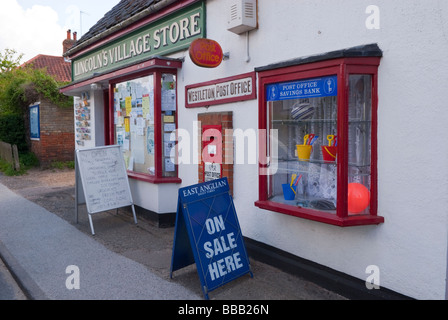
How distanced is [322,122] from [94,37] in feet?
21.1

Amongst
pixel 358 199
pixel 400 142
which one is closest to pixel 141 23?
pixel 358 199

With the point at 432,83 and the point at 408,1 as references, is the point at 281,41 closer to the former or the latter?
the point at 408,1

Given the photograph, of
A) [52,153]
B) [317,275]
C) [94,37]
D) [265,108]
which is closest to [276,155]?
[265,108]

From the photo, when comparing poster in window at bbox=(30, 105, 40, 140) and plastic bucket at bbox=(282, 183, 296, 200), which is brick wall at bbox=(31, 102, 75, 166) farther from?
plastic bucket at bbox=(282, 183, 296, 200)

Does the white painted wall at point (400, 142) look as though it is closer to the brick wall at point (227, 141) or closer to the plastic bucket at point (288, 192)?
the plastic bucket at point (288, 192)

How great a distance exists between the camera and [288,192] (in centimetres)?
466

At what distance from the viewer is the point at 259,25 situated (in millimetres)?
4914

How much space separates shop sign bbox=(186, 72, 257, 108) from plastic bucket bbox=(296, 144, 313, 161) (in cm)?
88

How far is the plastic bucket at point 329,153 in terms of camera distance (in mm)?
4176

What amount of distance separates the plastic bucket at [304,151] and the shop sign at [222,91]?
878mm

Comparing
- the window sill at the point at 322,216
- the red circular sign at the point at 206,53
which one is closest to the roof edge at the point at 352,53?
the window sill at the point at 322,216

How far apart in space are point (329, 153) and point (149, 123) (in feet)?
12.2

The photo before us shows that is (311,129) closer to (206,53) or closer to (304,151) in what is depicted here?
(304,151)

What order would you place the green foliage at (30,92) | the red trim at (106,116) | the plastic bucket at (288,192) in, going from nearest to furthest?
1. the plastic bucket at (288,192)
2. the red trim at (106,116)
3. the green foliage at (30,92)
